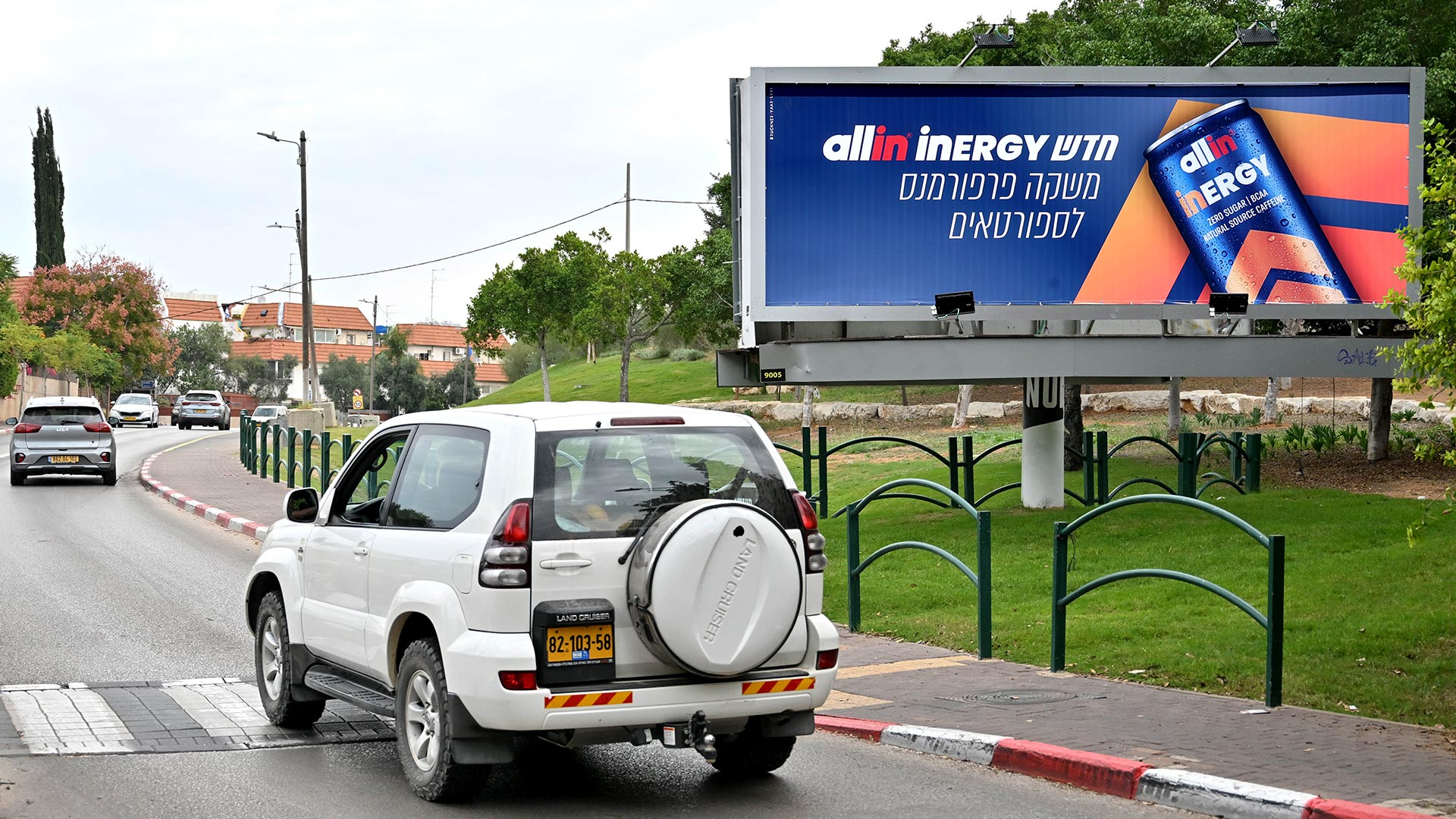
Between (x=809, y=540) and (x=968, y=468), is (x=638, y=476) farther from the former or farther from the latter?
(x=968, y=468)

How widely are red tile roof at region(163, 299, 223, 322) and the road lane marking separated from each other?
5854 inches

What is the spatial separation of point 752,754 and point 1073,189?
12250 mm

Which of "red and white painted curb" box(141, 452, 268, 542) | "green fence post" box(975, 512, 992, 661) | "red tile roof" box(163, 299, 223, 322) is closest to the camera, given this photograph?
"green fence post" box(975, 512, 992, 661)

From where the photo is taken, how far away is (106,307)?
250 feet

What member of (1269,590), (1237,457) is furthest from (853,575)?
(1237,457)

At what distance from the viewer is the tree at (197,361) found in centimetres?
10806

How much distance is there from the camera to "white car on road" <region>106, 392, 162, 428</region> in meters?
61.8

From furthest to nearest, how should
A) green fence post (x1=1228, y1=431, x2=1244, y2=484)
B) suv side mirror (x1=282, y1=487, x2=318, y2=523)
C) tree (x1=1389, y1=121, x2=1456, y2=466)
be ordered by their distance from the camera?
green fence post (x1=1228, y1=431, x2=1244, y2=484) < suv side mirror (x1=282, y1=487, x2=318, y2=523) < tree (x1=1389, y1=121, x2=1456, y2=466)

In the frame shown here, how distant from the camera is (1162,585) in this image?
39.3 feet

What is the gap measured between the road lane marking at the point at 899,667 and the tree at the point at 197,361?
10545cm

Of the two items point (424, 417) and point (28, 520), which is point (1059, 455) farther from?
point (28, 520)

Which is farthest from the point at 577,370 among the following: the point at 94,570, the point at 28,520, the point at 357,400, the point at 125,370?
the point at 94,570

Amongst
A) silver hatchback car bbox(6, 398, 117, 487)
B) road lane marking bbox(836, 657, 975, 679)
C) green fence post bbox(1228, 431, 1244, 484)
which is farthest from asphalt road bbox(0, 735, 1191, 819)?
silver hatchback car bbox(6, 398, 117, 487)

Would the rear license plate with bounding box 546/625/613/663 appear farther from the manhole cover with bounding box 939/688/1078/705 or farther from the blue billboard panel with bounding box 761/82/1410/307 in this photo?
the blue billboard panel with bounding box 761/82/1410/307
